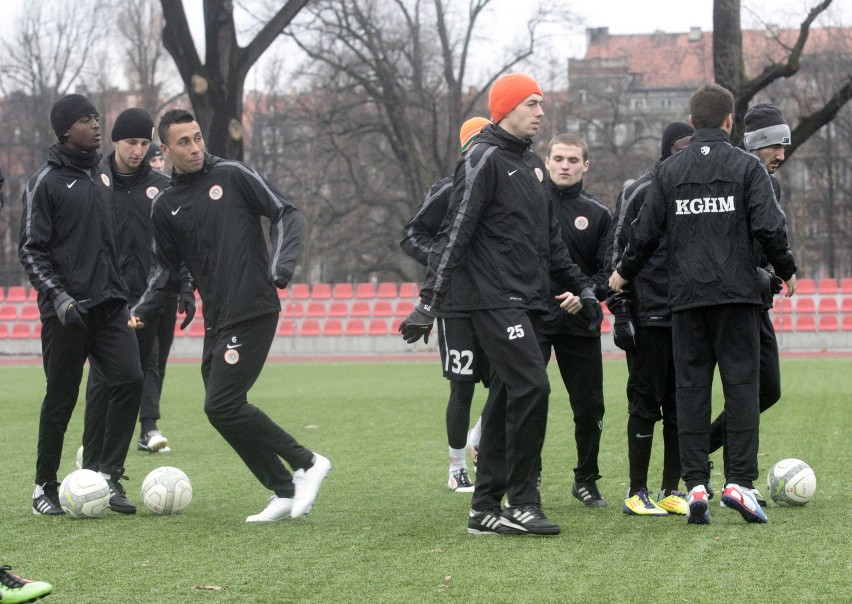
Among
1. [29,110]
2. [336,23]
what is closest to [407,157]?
[336,23]

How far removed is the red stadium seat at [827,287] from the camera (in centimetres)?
2895

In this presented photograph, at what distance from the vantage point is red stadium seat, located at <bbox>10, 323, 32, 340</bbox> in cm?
2984

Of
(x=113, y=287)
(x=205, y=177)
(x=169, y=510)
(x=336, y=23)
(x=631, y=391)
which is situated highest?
(x=336, y=23)

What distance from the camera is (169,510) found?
6.86 m

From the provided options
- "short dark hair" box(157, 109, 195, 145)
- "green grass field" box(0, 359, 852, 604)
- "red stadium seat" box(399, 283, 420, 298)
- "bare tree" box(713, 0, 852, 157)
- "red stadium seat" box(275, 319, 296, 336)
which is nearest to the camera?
"green grass field" box(0, 359, 852, 604)

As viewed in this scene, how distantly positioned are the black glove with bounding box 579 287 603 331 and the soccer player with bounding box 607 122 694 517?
11 cm

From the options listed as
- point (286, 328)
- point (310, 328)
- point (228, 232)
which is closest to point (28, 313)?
point (286, 328)

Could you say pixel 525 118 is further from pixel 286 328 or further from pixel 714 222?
pixel 286 328

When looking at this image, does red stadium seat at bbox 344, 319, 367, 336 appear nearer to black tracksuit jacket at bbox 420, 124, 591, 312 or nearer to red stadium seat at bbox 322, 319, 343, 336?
red stadium seat at bbox 322, 319, 343, 336

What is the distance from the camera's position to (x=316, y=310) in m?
30.0

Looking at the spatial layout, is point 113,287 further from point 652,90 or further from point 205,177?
point 652,90

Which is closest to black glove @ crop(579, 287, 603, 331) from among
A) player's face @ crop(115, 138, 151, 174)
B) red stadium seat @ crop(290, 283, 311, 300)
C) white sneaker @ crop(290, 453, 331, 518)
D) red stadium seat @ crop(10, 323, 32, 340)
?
white sneaker @ crop(290, 453, 331, 518)

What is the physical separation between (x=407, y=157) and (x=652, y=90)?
40844mm

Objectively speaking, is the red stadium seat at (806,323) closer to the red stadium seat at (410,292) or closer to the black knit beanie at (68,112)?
the red stadium seat at (410,292)
